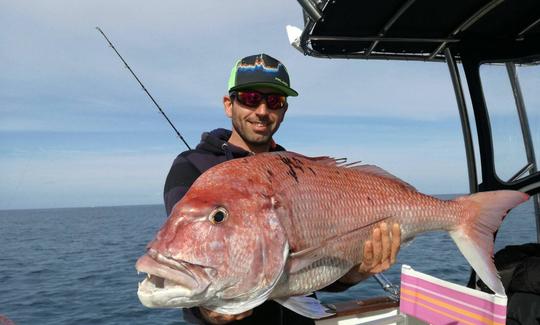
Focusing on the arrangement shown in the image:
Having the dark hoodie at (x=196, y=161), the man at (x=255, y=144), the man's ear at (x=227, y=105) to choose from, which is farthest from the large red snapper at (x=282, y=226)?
the man's ear at (x=227, y=105)

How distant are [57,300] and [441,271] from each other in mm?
14188

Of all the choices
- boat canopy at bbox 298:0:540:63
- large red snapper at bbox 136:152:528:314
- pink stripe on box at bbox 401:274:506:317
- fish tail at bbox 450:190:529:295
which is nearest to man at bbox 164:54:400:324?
large red snapper at bbox 136:152:528:314

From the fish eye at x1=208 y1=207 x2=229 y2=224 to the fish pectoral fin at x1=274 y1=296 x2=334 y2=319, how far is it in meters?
0.48

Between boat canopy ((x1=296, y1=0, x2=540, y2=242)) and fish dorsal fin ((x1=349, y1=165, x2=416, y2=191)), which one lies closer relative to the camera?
fish dorsal fin ((x1=349, y1=165, x2=416, y2=191))

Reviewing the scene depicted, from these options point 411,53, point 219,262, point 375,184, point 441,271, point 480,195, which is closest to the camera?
point 219,262

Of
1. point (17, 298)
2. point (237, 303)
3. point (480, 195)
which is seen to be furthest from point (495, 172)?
point (17, 298)

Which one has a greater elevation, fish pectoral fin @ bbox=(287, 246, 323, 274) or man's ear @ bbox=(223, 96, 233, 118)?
man's ear @ bbox=(223, 96, 233, 118)

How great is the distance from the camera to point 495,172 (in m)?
4.59

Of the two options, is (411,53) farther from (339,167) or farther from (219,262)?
(219,262)

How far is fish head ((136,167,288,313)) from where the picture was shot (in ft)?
5.13

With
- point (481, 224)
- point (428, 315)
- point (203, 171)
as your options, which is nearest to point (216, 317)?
point (203, 171)

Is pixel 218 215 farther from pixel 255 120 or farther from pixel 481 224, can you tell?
pixel 481 224

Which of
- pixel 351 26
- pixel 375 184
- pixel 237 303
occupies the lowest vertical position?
pixel 237 303

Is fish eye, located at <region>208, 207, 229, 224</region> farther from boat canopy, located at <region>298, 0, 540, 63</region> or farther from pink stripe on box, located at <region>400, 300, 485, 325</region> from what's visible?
pink stripe on box, located at <region>400, 300, 485, 325</region>
